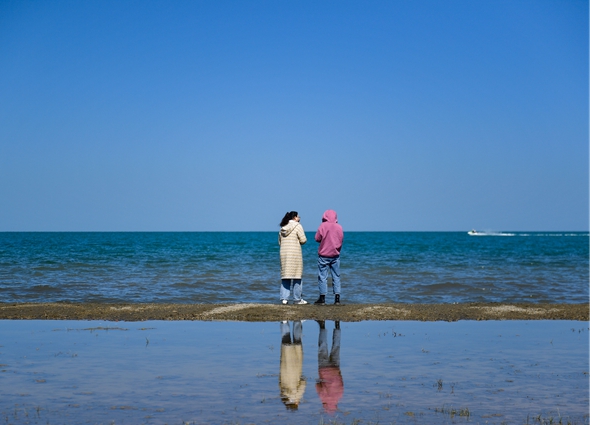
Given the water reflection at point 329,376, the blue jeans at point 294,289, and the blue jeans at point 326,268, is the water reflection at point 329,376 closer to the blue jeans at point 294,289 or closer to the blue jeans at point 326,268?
the blue jeans at point 326,268

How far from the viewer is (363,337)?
9977 millimetres

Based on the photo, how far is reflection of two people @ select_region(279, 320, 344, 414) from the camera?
6.19 m

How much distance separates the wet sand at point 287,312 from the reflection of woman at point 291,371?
2061 mm

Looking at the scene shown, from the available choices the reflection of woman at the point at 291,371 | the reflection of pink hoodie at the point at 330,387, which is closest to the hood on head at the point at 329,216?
the reflection of woman at the point at 291,371

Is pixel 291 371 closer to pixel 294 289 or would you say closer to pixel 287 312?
pixel 287 312

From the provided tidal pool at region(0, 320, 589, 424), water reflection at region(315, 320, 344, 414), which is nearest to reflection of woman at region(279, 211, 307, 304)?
tidal pool at region(0, 320, 589, 424)

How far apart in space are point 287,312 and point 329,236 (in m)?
2.21

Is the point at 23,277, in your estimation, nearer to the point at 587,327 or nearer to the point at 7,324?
the point at 7,324

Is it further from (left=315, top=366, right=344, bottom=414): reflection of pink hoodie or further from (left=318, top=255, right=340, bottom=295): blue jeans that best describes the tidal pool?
(left=318, top=255, right=340, bottom=295): blue jeans

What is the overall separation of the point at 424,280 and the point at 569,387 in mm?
17829

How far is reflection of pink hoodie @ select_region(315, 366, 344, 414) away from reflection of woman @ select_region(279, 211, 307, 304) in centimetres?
684

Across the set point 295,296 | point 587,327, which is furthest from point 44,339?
point 587,327

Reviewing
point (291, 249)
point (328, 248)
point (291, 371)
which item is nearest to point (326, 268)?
point (328, 248)

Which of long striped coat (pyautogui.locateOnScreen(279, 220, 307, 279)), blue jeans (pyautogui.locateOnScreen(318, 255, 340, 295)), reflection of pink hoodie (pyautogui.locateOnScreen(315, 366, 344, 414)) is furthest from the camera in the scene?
long striped coat (pyautogui.locateOnScreen(279, 220, 307, 279))
